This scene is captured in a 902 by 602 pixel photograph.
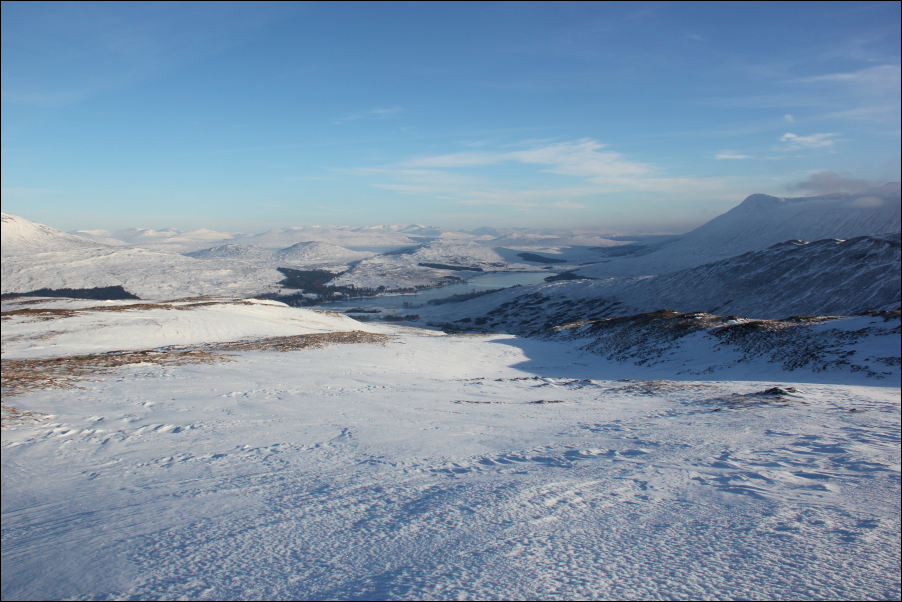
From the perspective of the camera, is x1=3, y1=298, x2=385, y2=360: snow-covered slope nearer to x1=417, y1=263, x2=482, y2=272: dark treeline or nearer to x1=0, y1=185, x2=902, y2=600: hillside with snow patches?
x1=0, y1=185, x2=902, y2=600: hillside with snow patches

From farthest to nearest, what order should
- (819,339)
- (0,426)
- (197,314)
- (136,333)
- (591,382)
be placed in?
(197,314), (591,382), (819,339), (136,333), (0,426)

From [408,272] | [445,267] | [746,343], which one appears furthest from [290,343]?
[445,267]

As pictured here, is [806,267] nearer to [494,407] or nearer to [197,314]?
[494,407]

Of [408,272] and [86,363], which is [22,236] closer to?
[86,363]

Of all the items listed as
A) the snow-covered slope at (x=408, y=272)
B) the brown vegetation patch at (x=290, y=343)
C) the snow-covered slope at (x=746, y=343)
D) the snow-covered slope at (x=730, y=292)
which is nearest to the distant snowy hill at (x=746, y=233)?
the snow-covered slope at (x=730, y=292)

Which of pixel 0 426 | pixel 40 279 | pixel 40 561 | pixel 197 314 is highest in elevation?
pixel 40 279

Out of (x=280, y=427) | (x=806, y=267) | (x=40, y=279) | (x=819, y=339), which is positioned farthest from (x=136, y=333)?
(x=806, y=267)
